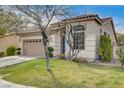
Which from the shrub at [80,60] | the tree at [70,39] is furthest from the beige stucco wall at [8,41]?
the shrub at [80,60]

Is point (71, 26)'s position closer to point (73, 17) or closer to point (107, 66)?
point (73, 17)

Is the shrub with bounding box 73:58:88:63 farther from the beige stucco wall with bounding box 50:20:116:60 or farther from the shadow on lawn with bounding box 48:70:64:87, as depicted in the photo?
the shadow on lawn with bounding box 48:70:64:87

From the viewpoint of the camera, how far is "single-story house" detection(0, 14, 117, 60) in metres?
10.9

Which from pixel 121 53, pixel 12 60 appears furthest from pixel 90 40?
pixel 12 60

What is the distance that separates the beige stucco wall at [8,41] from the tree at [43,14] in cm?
269

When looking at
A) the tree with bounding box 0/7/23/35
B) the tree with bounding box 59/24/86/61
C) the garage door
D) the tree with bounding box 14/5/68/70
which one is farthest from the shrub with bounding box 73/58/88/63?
the tree with bounding box 0/7/23/35

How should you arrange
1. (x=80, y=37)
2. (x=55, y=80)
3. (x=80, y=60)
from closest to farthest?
(x=55, y=80) → (x=80, y=60) → (x=80, y=37)

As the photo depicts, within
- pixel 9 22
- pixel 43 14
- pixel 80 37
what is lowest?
pixel 80 37

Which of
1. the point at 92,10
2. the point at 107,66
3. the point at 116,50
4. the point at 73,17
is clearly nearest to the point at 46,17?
the point at 73,17

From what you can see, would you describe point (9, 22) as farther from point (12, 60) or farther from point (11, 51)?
point (12, 60)

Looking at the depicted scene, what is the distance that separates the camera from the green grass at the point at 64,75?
27.3 feet

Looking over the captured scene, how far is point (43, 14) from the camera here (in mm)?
9578

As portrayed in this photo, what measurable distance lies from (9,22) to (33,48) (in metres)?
1.99

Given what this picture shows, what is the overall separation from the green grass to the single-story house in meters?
1.11
